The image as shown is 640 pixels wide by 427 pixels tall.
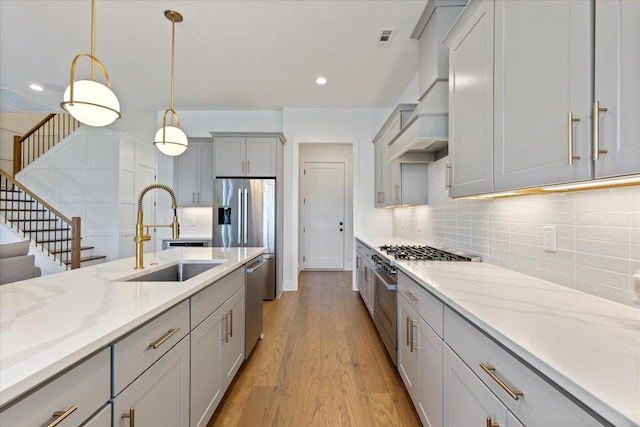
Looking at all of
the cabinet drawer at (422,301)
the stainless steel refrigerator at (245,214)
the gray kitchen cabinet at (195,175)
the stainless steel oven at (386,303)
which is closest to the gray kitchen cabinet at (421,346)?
the cabinet drawer at (422,301)

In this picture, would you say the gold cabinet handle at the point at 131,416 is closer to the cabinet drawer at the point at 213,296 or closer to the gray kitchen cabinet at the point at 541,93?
the cabinet drawer at the point at 213,296

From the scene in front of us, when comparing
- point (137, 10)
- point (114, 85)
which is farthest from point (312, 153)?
point (137, 10)

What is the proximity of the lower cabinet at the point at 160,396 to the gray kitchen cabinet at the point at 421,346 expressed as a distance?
1.15 metres

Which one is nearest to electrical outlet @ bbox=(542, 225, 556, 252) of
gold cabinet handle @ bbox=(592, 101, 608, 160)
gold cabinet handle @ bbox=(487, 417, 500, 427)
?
gold cabinet handle @ bbox=(592, 101, 608, 160)

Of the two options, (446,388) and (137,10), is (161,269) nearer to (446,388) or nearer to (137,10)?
(446,388)

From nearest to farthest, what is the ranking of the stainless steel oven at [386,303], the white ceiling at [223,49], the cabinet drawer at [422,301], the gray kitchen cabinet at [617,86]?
the gray kitchen cabinet at [617,86] < the cabinet drawer at [422,301] < the stainless steel oven at [386,303] < the white ceiling at [223,49]

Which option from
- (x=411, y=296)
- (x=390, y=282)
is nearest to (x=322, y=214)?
(x=390, y=282)

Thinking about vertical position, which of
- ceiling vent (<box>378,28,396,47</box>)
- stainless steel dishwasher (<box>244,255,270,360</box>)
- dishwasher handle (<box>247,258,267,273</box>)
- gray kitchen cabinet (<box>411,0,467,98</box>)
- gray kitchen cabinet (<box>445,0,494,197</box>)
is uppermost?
ceiling vent (<box>378,28,396,47</box>)

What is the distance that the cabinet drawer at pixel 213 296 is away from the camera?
4.88 feet

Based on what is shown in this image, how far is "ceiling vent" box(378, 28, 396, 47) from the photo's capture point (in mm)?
2826

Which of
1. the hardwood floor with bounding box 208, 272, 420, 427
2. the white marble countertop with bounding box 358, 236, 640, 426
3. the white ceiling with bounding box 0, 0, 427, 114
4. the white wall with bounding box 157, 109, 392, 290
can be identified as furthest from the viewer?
the white wall with bounding box 157, 109, 392, 290

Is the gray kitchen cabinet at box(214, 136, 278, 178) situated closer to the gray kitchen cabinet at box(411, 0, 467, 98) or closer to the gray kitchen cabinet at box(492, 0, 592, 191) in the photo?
the gray kitchen cabinet at box(411, 0, 467, 98)

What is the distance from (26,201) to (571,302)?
7477 millimetres

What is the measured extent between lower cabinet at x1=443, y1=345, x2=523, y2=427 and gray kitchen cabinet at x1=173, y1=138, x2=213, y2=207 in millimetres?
4375
